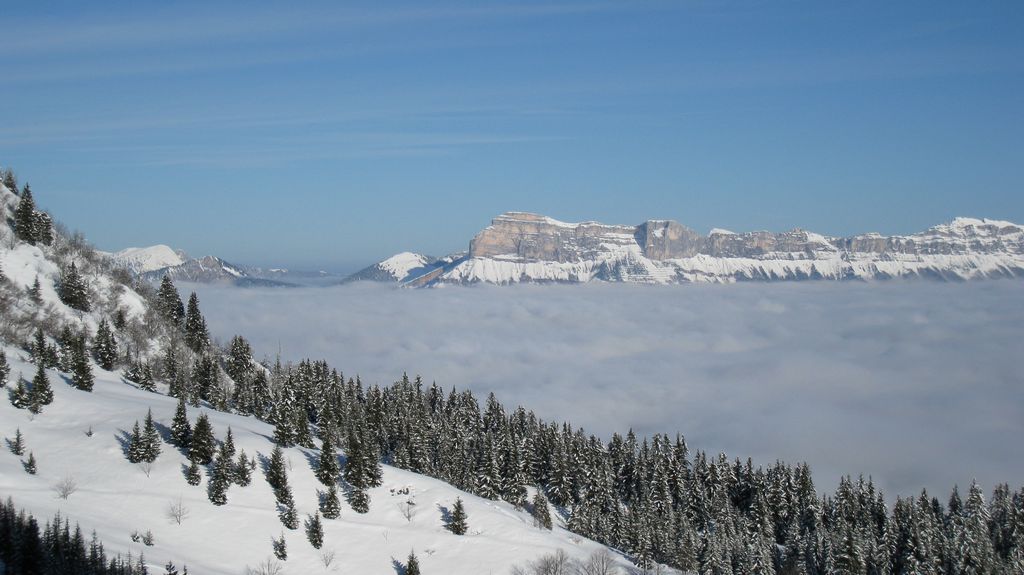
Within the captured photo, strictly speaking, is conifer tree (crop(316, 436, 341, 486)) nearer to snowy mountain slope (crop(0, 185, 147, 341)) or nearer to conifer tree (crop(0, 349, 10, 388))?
conifer tree (crop(0, 349, 10, 388))

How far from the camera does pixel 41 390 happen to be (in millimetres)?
109125

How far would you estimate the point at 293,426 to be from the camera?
390ft

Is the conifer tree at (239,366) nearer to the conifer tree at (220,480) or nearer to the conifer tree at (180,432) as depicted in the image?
the conifer tree at (180,432)

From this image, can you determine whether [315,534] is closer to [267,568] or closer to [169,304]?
[267,568]

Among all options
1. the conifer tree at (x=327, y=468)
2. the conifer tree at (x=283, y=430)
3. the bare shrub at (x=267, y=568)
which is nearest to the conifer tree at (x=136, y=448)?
the conifer tree at (x=283, y=430)

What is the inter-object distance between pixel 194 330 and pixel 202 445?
8524 cm

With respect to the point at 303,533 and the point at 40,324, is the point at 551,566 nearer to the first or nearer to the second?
the point at 303,533

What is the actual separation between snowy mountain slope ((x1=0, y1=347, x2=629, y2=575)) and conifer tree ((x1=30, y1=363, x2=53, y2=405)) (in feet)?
5.39

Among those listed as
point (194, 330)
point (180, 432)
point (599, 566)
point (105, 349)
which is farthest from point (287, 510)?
point (194, 330)

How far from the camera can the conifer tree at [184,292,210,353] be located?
179m

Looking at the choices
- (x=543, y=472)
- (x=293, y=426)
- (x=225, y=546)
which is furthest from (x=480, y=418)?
(x=225, y=546)

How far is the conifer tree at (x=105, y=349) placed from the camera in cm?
14500

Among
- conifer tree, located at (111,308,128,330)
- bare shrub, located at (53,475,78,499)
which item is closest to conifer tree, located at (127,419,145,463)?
bare shrub, located at (53,475,78,499)

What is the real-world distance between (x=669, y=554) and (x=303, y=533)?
181ft
